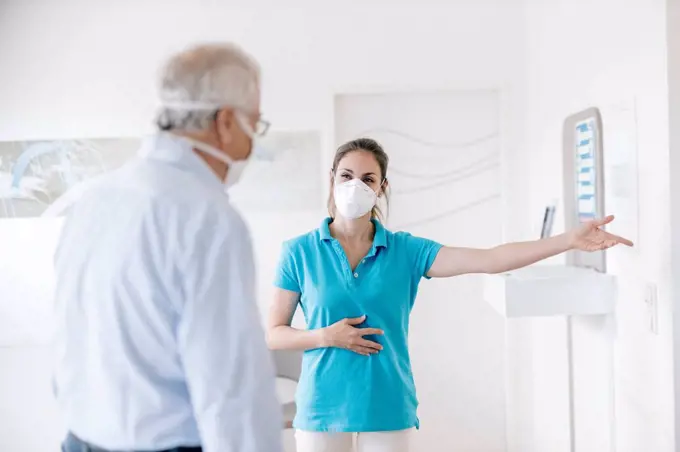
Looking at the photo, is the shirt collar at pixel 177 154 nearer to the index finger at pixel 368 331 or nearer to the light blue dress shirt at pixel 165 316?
the light blue dress shirt at pixel 165 316

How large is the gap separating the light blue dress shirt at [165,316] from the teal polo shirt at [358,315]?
2.05 feet

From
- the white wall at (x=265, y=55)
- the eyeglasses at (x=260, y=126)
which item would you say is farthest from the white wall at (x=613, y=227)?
the eyeglasses at (x=260, y=126)

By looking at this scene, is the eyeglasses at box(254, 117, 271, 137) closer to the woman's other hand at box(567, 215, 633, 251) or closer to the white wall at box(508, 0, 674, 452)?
the woman's other hand at box(567, 215, 633, 251)

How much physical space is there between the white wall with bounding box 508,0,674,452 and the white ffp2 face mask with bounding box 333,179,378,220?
0.72 m

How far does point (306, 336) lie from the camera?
73.0 inches

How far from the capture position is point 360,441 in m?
1.87

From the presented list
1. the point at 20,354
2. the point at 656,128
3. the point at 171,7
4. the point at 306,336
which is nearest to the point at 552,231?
the point at 656,128

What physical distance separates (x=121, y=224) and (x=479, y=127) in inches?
107

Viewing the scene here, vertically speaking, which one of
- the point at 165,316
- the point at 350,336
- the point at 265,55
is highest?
the point at 265,55

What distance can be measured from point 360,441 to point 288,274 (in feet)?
1.44

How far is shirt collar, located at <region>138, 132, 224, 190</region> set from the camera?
125cm

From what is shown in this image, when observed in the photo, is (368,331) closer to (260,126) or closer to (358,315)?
(358,315)

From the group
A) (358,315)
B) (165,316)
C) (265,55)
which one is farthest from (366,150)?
(265,55)

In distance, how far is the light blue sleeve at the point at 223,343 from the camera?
1.18m
